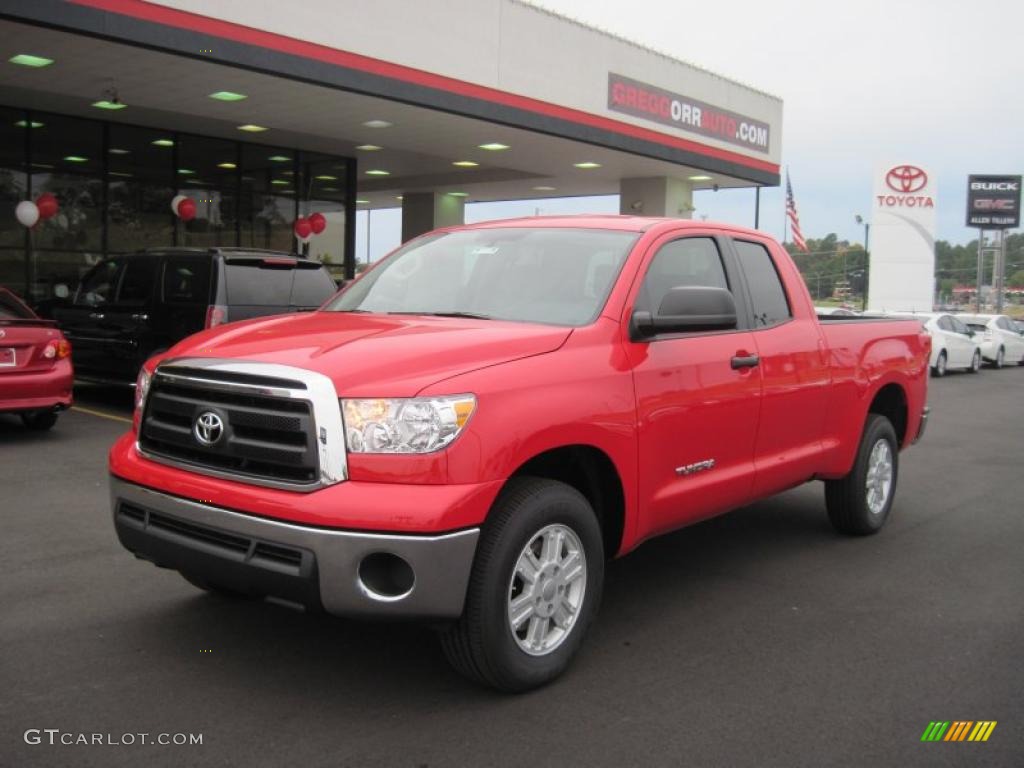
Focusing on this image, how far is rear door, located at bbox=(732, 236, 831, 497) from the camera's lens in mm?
5480

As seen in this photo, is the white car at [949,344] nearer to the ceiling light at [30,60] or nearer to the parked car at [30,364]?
the ceiling light at [30,60]

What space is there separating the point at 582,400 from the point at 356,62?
11.7 metres

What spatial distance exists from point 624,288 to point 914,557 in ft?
9.97

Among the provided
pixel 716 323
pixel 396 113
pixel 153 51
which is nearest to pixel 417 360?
pixel 716 323

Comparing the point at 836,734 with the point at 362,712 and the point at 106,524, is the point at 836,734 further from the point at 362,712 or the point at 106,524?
the point at 106,524

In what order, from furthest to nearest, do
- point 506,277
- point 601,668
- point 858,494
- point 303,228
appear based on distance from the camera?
point 303,228, point 858,494, point 506,277, point 601,668

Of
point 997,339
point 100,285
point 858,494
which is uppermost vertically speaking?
point 100,285

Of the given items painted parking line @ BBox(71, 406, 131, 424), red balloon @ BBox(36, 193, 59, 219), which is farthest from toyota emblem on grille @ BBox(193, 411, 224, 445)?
red balloon @ BBox(36, 193, 59, 219)

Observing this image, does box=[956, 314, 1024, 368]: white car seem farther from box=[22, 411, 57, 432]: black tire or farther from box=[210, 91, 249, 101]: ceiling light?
box=[22, 411, 57, 432]: black tire

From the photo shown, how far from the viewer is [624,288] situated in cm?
464

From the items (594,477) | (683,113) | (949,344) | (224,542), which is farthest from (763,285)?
(949,344)

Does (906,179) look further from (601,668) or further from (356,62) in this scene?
(601,668)

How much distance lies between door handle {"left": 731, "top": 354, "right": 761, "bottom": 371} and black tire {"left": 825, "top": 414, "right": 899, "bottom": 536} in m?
1.66

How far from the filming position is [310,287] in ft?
36.9
